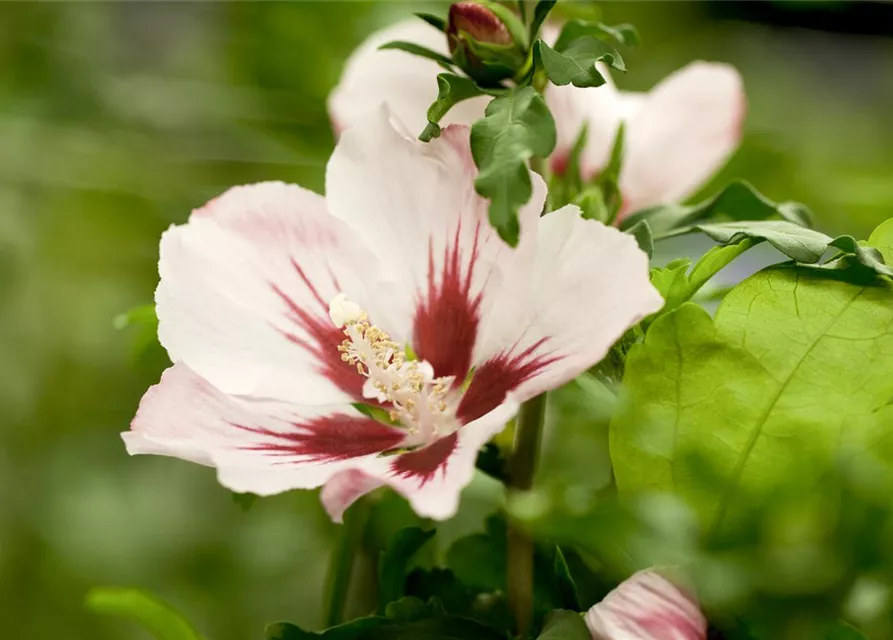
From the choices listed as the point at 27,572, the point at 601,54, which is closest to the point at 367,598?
the point at 601,54

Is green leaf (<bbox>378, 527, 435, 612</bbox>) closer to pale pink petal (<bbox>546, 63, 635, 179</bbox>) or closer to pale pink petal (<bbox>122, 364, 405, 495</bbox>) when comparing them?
pale pink petal (<bbox>122, 364, 405, 495</bbox>)

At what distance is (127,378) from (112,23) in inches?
21.0

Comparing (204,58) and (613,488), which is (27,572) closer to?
(204,58)

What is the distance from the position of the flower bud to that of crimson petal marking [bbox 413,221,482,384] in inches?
2.2

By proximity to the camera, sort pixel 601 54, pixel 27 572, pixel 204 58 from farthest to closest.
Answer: pixel 204 58, pixel 27 572, pixel 601 54

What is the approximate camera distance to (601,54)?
33 centimetres

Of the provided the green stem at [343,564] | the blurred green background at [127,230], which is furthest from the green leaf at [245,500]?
the blurred green background at [127,230]

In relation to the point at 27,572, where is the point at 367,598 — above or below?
above

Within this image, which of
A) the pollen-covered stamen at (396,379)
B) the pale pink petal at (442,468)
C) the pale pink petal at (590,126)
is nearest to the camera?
the pale pink petal at (442,468)

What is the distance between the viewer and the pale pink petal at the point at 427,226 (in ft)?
1.12

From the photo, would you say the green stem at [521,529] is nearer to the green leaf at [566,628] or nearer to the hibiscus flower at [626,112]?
the green leaf at [566,628]

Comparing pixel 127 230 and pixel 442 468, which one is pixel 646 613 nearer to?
pixel 442 468

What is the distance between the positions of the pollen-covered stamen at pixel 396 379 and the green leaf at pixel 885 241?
148mm

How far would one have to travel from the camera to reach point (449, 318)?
37cm
